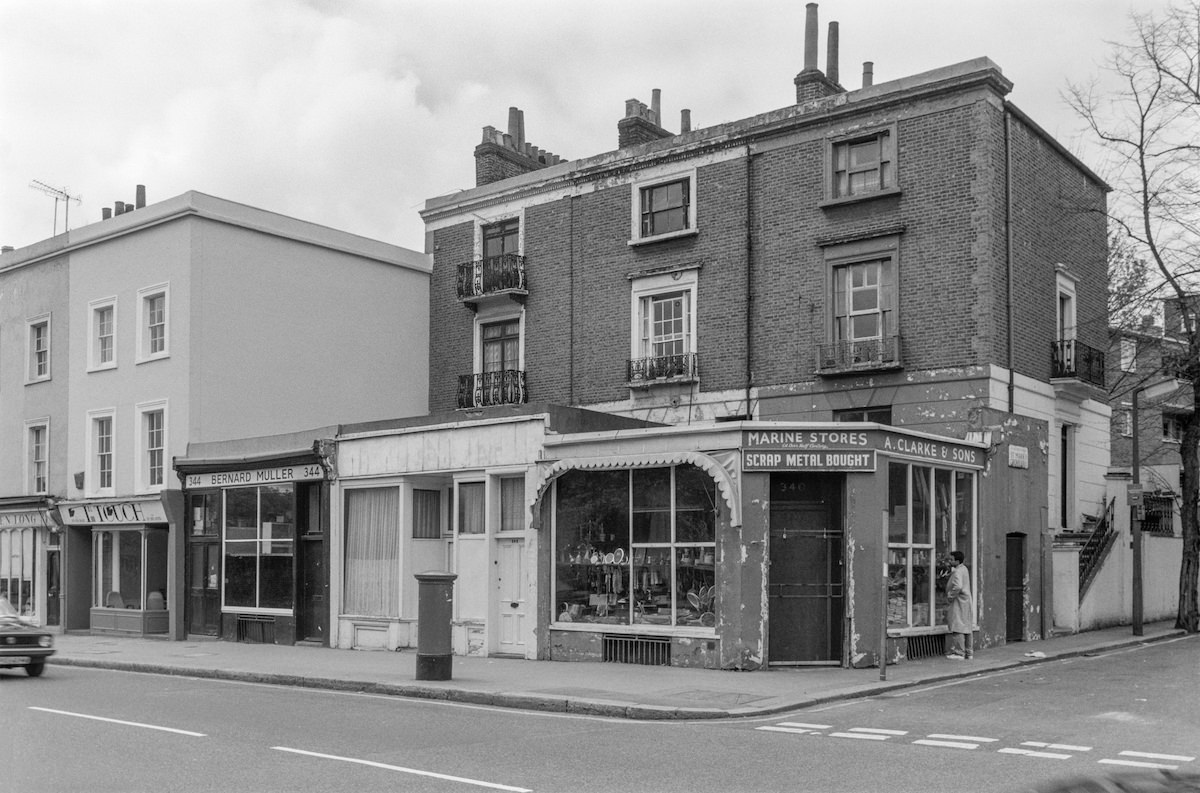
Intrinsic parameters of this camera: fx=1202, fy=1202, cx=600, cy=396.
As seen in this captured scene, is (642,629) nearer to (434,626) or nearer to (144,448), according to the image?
(434,626)

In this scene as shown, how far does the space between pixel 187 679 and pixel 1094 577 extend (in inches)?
721

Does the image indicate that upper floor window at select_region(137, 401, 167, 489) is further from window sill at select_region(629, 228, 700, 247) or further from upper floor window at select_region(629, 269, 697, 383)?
window sill at select_region(629, 228, 700, 247)

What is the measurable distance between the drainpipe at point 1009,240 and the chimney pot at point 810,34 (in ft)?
15.2

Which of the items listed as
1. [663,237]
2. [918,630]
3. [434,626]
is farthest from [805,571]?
[663,237]

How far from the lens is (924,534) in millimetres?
20578

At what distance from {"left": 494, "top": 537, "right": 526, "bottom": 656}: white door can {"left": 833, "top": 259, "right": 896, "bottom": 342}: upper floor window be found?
7829mm

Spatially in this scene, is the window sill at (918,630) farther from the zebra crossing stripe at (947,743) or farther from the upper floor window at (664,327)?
the upper floor window at (664,327)

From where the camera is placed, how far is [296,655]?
2236 centimetres

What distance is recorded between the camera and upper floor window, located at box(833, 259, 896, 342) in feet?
77.3

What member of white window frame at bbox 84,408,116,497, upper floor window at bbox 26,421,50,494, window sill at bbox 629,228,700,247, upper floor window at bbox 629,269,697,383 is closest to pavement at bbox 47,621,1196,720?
white window frame at bbox 84,408,116,497

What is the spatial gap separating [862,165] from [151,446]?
1798 cm

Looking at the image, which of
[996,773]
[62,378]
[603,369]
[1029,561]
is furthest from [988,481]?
[62,378]

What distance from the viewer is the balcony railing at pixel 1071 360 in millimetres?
25031

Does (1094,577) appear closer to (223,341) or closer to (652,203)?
(652,203)
